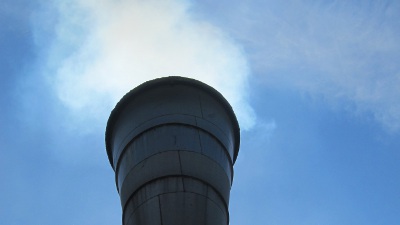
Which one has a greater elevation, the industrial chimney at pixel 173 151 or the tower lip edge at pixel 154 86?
the tower lip edge at pixel 154 86

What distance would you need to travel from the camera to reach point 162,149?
45.2 ft

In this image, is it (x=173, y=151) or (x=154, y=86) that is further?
(x=154, y=86)

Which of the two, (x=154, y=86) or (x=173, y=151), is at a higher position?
(x=154, y=86)

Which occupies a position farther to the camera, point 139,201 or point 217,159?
point 217,159

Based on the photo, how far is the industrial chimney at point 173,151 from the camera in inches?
508

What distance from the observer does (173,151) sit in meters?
13.7

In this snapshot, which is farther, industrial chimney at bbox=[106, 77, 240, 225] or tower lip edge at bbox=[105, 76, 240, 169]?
tower lip edge at bbox=[105, 76, 240, 169]

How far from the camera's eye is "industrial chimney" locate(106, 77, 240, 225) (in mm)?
12898

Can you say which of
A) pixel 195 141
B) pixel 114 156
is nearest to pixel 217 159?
pixel 195 141

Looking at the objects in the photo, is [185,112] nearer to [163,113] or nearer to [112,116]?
[163,113]

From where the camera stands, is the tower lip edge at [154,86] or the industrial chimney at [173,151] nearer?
the industrial chimney at [173,151]

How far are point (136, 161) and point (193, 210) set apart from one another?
2.19 metres

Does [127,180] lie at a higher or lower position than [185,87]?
lower

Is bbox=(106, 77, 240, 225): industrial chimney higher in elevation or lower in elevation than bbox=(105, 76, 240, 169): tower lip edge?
lower
